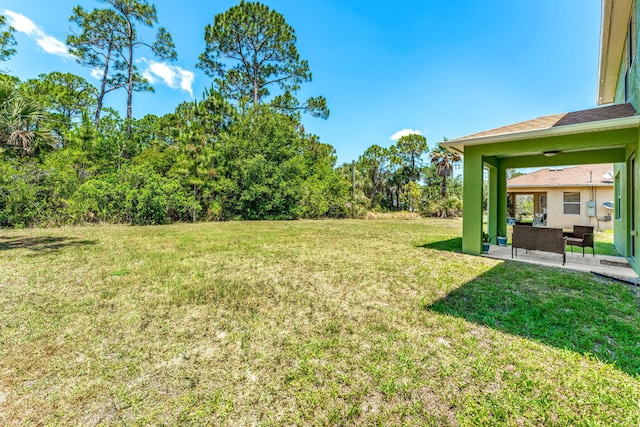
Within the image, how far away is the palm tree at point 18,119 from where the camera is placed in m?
6.88

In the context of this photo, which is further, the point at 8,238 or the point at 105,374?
the point at 8,238

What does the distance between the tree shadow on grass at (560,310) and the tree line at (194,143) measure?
15.8 m

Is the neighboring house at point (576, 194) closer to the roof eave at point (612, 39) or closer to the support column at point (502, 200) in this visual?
the roof eave at point (612, 39)

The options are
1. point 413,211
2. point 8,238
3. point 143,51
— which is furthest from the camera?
point 413,211

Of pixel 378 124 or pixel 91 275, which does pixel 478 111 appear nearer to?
pixel 378 124

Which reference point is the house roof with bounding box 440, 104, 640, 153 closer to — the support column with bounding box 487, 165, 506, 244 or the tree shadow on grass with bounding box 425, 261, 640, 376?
the support column with bounding box 487, 165, 506, 244

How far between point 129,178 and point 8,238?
642cm

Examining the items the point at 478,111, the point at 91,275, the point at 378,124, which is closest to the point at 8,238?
the point at 91,275

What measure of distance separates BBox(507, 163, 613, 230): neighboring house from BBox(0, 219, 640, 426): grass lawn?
12094 mm

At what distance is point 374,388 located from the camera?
2209mm

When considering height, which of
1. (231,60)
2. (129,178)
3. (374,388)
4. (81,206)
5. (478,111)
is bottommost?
(374,388)

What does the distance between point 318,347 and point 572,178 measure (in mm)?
18225

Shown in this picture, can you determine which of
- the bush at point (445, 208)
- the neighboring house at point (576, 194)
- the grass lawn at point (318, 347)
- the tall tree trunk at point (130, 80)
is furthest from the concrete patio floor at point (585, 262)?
the tall tree trunk at point (130, 80)

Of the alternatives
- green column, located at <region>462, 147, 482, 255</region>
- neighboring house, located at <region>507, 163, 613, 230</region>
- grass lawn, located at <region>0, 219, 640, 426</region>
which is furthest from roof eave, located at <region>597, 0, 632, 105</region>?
grass lawn, located at <region>0, 219, 640, 426</region>
